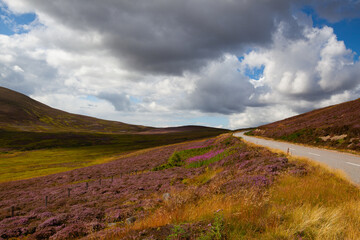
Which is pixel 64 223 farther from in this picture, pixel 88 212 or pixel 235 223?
pixel 235 223

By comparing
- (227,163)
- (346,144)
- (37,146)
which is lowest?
(37,146)

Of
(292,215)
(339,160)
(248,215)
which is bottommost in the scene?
(248,215)

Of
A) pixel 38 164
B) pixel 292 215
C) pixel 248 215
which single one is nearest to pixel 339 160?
pixel 292 215

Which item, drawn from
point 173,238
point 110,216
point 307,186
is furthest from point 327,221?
point 110,216

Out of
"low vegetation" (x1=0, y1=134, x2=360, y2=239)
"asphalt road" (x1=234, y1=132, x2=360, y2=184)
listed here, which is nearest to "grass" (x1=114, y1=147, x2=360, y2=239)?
"low vegetation" (x1=0, y1=134, x2=360, y2=239)

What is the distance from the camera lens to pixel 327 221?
4.75 meters

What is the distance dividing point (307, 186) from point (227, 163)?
11.5 meters

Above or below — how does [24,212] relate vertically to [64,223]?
below


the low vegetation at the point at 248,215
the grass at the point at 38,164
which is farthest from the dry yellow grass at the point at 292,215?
the grass at the point at 38,164

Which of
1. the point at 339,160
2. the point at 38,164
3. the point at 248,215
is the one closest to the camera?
the point at 248,215

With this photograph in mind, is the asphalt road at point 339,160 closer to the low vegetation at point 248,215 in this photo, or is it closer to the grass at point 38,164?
the low vegetation at point 248,215

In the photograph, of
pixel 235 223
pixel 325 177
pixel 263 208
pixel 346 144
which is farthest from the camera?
pixel 346 144

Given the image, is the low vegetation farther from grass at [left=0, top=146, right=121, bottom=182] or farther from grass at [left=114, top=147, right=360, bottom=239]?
grass at [left=0, top=146, right=121, bottom=182]

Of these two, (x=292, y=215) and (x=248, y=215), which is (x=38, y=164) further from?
(x=292, y=215)
